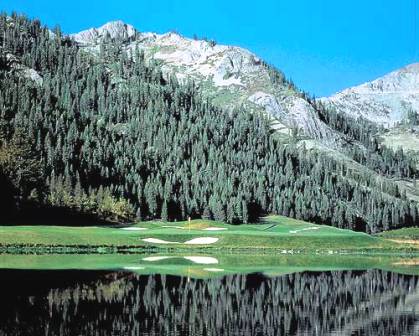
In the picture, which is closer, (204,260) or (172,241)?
(204,260)

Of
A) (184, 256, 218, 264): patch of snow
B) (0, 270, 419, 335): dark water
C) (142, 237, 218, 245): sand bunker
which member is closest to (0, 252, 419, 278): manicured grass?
(184, 256, 218, 264): patch of snow

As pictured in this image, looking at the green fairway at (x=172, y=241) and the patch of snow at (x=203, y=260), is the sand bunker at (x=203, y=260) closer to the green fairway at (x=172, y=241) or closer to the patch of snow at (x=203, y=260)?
the patch of snow at (x=203, y=260)

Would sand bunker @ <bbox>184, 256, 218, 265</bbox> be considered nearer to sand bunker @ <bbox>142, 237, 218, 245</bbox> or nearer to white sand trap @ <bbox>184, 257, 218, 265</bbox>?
white sand trap @ <bbox>184, 257, 218, 265</bbox>

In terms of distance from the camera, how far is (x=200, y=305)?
120 ft

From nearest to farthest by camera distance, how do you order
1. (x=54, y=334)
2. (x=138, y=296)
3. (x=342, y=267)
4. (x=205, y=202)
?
(x=54, y=334) → (x=138, y=296) → (x=342, y=267) → (x=205, y=202)

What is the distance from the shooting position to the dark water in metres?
29.9

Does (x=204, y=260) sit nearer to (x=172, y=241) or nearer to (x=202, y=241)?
(x=172, y=241)

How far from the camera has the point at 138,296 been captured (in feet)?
126

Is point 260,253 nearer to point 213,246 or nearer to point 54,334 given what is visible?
point 213,246

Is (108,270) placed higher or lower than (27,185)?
lower

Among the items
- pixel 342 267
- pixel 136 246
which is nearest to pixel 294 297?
Answer: pixel 342 267

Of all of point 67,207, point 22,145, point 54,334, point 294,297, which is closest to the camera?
point 54,334

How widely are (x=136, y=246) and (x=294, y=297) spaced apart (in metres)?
42.3

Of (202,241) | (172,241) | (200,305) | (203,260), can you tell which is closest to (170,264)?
(203,260)
